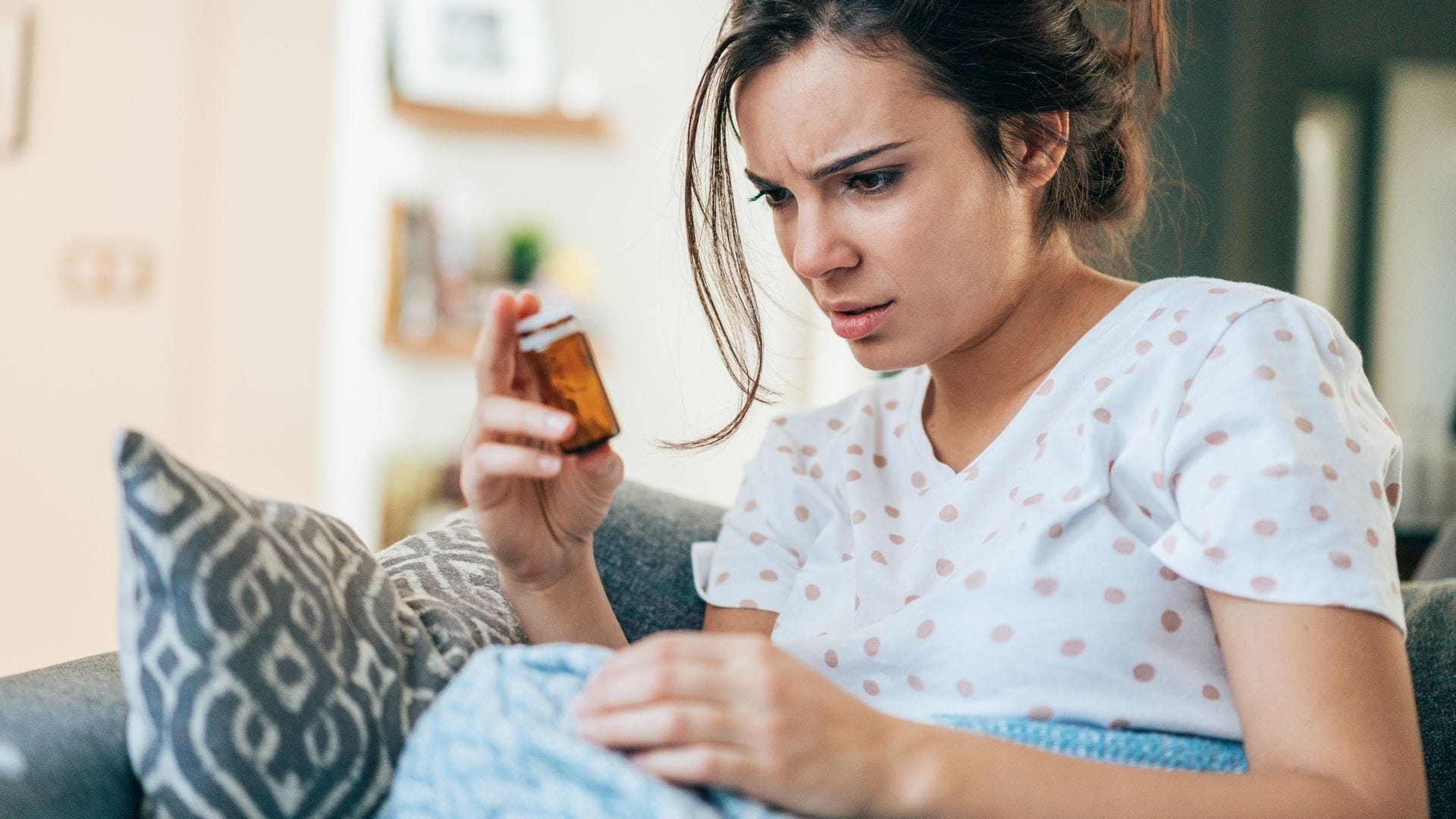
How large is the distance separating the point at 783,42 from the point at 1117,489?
485 millimetres

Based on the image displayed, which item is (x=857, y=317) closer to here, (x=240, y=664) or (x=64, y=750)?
(x=240, y=664)

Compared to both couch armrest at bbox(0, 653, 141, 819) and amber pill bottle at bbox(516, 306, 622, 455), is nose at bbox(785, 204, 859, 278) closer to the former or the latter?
amber pill bottle at bbox(516, 306, 622, 455)

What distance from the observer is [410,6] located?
322cm

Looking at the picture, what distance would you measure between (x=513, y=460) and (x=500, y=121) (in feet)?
8.38

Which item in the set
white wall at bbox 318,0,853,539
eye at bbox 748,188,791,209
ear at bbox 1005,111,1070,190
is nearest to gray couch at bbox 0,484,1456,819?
eye at bbox 748,188,791,209

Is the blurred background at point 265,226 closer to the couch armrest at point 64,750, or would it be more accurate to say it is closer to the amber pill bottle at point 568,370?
the amber pill bottle at point 568,370

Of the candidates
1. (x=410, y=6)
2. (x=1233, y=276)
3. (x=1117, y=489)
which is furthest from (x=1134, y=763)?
(x=410, y=6)

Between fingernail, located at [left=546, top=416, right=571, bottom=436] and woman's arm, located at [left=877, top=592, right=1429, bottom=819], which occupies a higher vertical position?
fingernail, located at [left=546, top=416, right=571, bottom=436]

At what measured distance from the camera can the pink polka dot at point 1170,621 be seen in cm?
90

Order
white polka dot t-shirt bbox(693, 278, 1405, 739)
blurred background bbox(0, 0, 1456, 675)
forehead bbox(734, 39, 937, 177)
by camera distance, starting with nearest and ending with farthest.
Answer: white polka dot t-shirt bbox(693, 278, 1405, 739)
forehead bbox(734, 39, 937, 177)
blurred background bbox(0, 0, 1456, 675)

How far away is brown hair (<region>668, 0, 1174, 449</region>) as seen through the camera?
41.4 inches

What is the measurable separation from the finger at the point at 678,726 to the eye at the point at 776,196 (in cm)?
55

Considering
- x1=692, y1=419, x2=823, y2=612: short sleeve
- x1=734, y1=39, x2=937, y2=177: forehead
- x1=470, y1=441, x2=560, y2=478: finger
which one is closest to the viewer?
x1=470, y1=441, x2=560, y2=478: finger

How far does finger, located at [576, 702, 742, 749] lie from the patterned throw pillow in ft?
0.67
